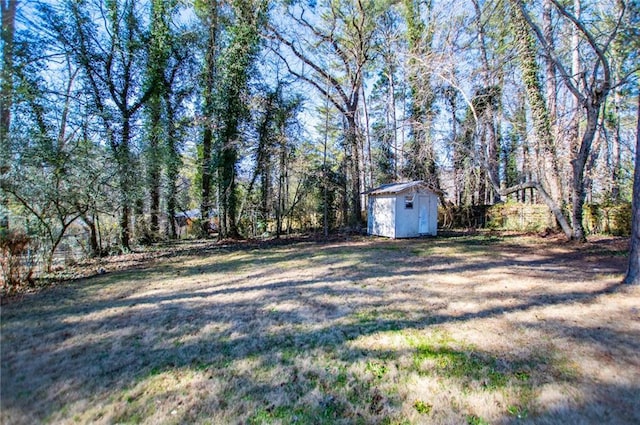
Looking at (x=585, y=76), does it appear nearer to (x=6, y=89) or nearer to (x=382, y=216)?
(x=382, y=216)

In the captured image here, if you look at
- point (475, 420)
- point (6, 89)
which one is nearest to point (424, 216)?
point (475, 420)

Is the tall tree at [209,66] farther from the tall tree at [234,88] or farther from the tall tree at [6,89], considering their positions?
the tall tree at [6,89]

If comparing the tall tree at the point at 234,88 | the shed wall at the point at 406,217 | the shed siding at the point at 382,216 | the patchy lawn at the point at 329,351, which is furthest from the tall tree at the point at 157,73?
the shed wall at the point at 406,217

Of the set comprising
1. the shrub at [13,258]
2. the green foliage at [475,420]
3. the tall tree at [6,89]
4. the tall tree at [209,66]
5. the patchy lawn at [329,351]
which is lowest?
the green foliage at [475,420]

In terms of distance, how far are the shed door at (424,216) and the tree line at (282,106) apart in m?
2.37

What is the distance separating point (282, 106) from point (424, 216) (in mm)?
7186

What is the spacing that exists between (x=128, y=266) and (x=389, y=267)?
595 centimetres

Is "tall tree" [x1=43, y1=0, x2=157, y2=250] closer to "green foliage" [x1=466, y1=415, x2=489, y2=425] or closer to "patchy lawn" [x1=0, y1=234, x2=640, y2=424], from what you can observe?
"patchy lawn" [x1=0, y1=234, x2=640, y2=424]

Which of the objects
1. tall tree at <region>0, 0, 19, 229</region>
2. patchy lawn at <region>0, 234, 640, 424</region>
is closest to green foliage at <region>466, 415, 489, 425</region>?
patchy lawn at <region>0, 234, 640, 424</region>

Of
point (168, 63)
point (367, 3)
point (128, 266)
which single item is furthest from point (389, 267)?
point (367, 3)

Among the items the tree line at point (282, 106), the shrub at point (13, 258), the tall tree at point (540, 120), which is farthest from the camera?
the tall tree at point (540, 120)

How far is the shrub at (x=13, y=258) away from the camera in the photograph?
14.1 ft

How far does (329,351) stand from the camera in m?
2.69

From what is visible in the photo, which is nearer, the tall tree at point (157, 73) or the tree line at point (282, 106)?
the tree line at point (282, 106)
